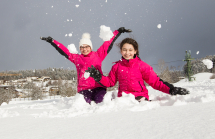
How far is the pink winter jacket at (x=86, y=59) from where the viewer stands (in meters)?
3.45

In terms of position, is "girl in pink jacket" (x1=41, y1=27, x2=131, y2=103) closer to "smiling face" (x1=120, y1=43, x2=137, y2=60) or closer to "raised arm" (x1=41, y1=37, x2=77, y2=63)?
"raised arm" (x1=41, y1=37, x2=77, y2=63)

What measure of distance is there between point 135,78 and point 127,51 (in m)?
0.50

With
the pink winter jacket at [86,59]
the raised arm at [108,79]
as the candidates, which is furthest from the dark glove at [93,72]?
the pink winter jacket at [86,59]

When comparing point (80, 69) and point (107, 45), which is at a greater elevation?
point (107, 45)

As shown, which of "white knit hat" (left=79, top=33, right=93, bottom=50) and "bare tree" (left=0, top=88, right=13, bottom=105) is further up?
"white knit hat" (left=79, top=33, right=93, bottom=50)

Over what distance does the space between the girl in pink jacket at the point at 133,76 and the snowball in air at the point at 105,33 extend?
604 mm

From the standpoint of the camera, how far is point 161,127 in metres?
1.13

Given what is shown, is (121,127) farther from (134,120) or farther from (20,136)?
(20,136)

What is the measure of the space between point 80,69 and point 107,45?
2.62 ft

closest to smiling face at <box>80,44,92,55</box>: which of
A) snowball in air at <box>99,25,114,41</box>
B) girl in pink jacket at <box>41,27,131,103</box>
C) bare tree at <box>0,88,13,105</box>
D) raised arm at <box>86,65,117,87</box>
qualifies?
girl in pink jacket at <box>41,27,131,103</box>

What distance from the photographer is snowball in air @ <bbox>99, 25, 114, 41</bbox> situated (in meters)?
3.51

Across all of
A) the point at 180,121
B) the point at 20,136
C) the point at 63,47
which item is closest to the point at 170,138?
the point at 180,121

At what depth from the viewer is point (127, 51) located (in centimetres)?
297

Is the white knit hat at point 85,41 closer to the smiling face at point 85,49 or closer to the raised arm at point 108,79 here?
the smiling face at point 85,49
